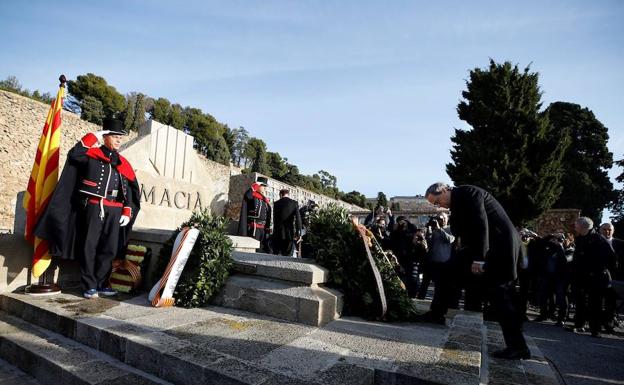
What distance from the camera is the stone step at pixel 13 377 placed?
97.6 inches

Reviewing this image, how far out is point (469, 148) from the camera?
22.2 meters

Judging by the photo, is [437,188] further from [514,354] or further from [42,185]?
[42,185]

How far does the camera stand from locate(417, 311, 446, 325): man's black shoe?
11.8 feet

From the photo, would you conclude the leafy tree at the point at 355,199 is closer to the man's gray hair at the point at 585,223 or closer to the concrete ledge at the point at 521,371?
the man's gray hair at the point at 585,223

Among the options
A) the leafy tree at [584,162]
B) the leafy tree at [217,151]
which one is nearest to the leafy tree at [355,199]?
the leafy tree at [217,151]

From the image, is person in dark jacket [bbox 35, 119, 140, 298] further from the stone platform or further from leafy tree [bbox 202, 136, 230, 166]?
leafy tree [bbox 202, 136, 230, 166]

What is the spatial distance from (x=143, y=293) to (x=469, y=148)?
73.6 feet

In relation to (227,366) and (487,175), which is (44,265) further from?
(487,175)

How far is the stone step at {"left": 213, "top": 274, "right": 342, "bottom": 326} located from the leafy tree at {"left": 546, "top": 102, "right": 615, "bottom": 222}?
118ft

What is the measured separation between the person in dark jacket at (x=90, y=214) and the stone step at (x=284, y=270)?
5.49 feet

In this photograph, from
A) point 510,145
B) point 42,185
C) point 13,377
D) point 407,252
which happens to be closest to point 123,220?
point 42,185

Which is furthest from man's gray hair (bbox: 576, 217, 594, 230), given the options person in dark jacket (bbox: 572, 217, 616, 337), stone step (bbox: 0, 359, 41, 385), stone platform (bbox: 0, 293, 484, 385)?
stone step (bbox: 0, 359, 41, 385)

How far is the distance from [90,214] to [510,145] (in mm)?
23753

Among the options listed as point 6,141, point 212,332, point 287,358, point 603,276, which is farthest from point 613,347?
point 6,141
